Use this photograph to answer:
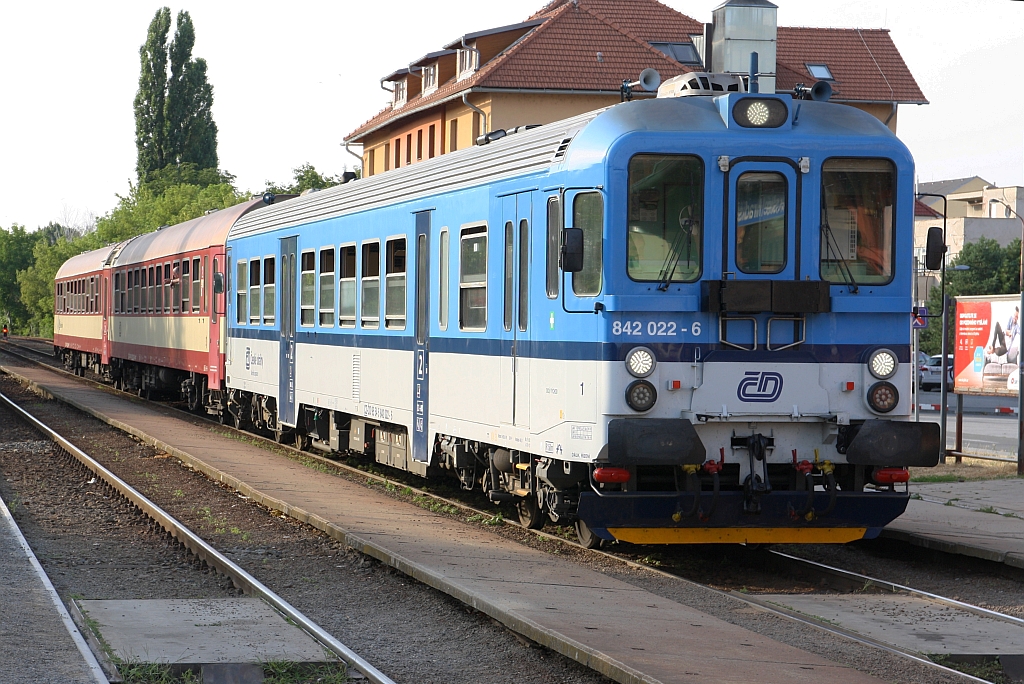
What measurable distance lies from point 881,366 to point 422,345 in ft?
14.7

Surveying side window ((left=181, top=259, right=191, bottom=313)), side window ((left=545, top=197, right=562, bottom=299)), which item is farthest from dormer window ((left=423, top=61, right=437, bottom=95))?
side window ((left=545, top=197, right=562, bottom=299))

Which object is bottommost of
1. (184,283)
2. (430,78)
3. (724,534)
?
(724,534)

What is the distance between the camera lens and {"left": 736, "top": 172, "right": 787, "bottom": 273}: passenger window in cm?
888

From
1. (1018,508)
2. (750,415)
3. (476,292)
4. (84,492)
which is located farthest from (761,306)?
(84,492)

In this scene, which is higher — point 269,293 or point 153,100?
point 153,100

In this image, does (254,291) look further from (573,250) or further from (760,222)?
(760,222)

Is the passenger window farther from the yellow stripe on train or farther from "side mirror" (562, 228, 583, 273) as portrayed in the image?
the yellow stripe on train

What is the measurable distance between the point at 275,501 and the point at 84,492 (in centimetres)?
308

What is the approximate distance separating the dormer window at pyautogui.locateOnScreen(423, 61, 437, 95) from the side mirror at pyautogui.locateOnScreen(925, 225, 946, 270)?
3783 centimetres

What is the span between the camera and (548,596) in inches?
312

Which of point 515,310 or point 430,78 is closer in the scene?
point 515,310

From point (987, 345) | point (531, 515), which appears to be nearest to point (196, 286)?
point (987, 345)

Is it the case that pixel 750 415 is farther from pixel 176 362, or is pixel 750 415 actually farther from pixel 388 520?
pixel 176 362

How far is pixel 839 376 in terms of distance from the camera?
895 cm
